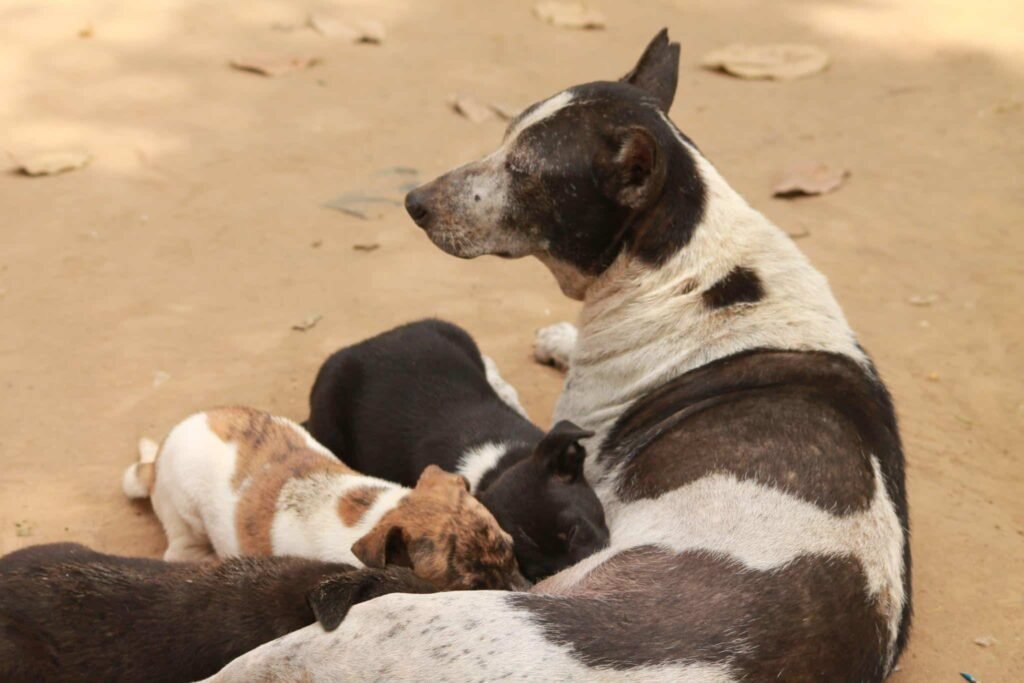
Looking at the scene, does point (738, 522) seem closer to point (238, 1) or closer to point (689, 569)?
point (689, 569)

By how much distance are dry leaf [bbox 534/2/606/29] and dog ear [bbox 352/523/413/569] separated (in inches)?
314

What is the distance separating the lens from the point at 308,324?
7070 mm

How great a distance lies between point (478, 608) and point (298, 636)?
0.58 m

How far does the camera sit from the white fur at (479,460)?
17.2ft

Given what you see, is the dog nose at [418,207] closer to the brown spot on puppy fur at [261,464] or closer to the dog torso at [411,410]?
the dog torso at [411,410]

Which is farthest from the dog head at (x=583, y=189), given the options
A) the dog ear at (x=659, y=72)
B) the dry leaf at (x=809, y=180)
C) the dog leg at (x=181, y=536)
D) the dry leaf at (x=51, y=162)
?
the dry leaf at (x=51, y=162)

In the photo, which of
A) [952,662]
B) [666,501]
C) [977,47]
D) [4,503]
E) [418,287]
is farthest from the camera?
[977,47]

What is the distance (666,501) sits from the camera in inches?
166

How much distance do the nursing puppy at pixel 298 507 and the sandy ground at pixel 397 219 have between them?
391 millimetres

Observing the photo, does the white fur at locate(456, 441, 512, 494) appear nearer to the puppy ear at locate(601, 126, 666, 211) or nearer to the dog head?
the dog head

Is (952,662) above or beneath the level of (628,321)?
beneath

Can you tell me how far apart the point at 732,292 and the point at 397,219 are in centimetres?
385

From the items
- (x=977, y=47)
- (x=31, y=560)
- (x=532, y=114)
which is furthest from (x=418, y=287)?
(x=977, y=47)

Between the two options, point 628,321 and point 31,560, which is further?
point 628,321
